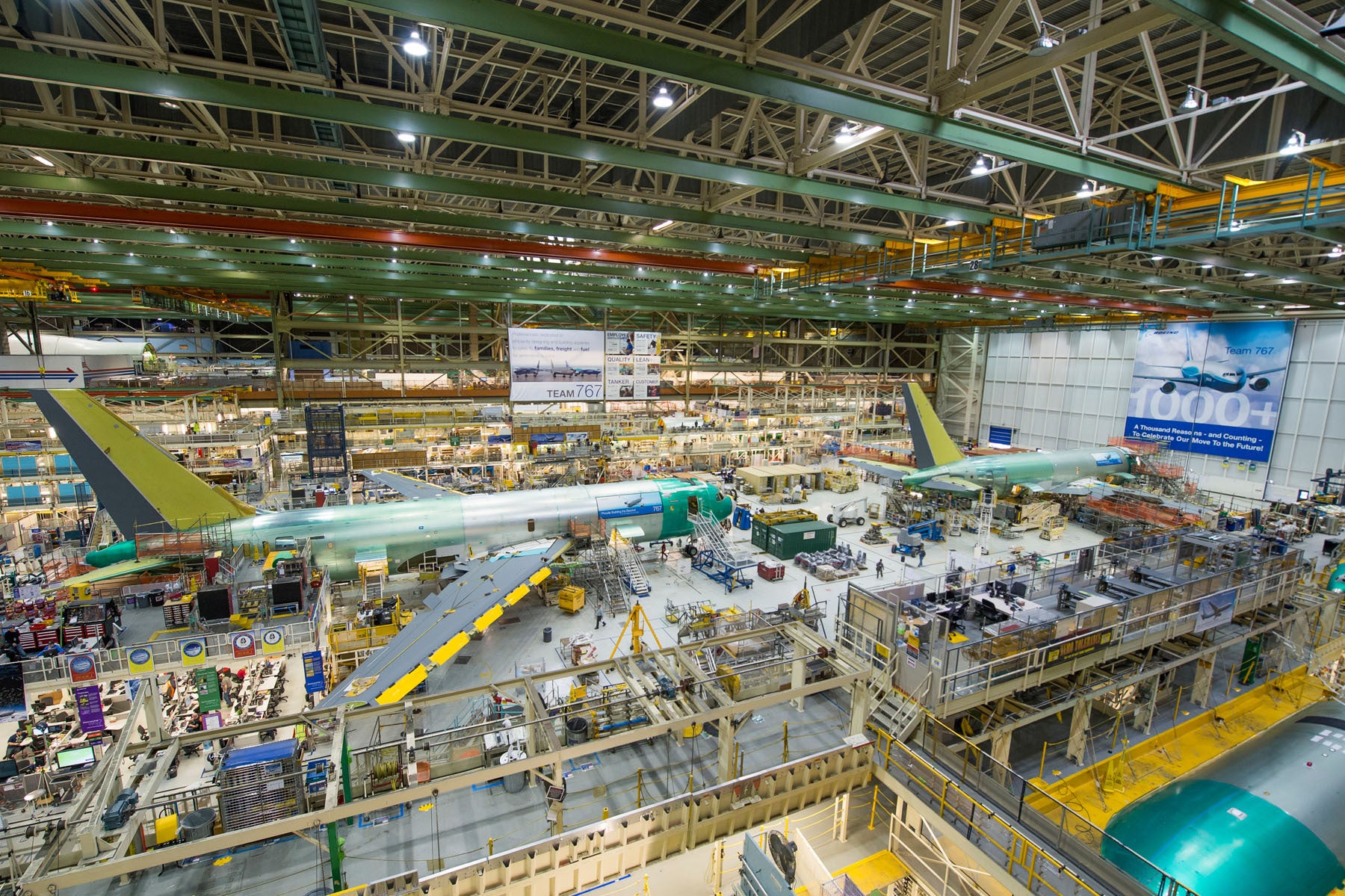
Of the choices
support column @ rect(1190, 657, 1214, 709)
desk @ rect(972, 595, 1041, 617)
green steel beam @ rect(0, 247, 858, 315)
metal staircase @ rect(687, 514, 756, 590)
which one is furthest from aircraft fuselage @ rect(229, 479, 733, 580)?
support column @ rect(1190, 657, 1214, 709)

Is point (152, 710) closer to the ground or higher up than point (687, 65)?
closer to the ground

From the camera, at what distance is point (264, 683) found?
1691cm

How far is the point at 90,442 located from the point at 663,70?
19558mm

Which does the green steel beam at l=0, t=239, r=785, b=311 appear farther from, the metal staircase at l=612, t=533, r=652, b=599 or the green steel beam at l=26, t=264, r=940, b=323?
the metal staircase at l=612, t=533, r=652, b=599

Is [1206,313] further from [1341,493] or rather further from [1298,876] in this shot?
[1298,876]

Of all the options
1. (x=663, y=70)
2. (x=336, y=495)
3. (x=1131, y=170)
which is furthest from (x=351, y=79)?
(x=336, y=495)

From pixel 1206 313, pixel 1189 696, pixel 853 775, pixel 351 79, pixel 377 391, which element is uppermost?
pixel 351 79

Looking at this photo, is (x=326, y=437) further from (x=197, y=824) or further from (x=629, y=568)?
(x=197, y=824)

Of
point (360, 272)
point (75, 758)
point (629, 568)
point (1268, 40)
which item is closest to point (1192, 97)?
point (1268, 40)

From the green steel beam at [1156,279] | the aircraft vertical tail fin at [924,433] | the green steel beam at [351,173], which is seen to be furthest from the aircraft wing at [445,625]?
the aircraft vertical tail fin at [924,433]

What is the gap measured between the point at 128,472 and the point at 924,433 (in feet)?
124

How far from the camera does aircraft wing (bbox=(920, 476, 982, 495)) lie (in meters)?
32.8

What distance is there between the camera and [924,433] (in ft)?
121

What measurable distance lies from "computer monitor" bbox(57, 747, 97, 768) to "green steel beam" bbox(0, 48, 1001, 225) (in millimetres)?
14282
